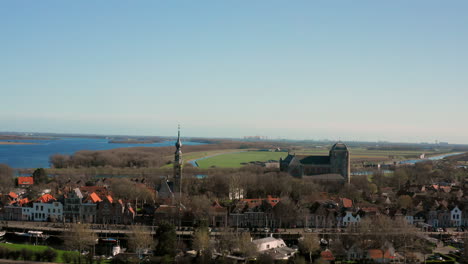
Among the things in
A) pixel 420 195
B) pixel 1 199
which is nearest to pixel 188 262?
pixel 1 199

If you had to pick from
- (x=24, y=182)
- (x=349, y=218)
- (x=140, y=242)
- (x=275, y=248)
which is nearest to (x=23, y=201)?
(x=24, y=182)

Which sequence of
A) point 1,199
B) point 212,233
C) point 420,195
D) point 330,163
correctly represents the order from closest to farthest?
point 212,233 < point 1,199 < point 420,195 < point 330,163

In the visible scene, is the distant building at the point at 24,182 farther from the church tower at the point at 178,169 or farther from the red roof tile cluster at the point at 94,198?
the church tower at the point at 178,169

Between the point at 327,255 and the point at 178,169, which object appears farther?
the point at 178,169

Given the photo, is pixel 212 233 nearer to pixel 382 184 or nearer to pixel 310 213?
Answer: pixel 310 213

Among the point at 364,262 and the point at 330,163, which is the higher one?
the point at 330,163

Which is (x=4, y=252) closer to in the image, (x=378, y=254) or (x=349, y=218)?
(x=378, y=254)

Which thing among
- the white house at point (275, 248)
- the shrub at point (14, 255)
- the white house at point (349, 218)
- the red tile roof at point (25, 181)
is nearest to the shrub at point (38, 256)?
the shrub at point (14, 255)

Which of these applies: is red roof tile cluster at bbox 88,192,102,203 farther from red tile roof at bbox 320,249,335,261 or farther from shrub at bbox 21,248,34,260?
red tile roof at bbox 320,249,335,261
